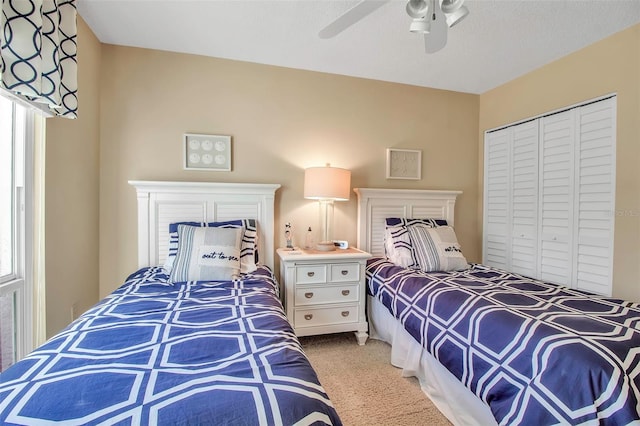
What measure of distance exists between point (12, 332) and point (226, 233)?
120 centimetres

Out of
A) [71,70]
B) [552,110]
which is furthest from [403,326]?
[71,70]

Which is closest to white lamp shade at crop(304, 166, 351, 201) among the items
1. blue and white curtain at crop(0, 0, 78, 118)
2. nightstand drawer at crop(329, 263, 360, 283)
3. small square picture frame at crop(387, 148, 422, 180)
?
nightstand drawer at crop(329, 263, 360, 283)

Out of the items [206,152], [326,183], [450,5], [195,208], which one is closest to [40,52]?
[206,152]

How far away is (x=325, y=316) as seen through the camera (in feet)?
7.29

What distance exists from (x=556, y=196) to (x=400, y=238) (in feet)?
4.42

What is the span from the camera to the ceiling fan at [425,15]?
1.30 m

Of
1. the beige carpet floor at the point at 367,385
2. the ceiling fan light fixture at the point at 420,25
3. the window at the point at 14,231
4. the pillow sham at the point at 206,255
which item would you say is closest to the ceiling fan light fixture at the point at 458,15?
the ceiling fan light fixture at the point at 420,25

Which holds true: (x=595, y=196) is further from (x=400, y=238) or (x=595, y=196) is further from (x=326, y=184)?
(x=326, y=184)

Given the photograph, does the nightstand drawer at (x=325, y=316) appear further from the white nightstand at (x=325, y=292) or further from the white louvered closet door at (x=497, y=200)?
the white louvered closet door at (x=497, y=200)

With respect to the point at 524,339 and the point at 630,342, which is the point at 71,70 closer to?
the point at 524,339

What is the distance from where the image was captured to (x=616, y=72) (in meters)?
1.98

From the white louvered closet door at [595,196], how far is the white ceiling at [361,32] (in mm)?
614

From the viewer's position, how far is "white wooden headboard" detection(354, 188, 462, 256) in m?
2.70

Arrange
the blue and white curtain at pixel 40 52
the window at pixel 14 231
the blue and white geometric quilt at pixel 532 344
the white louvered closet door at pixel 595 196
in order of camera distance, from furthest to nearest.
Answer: the white louvered closet door at pixel 595 196, the window at pixel 14 231, the blue and white curtain at pixel 40 52, the blue and white geometric quilt at pixel 532 344
